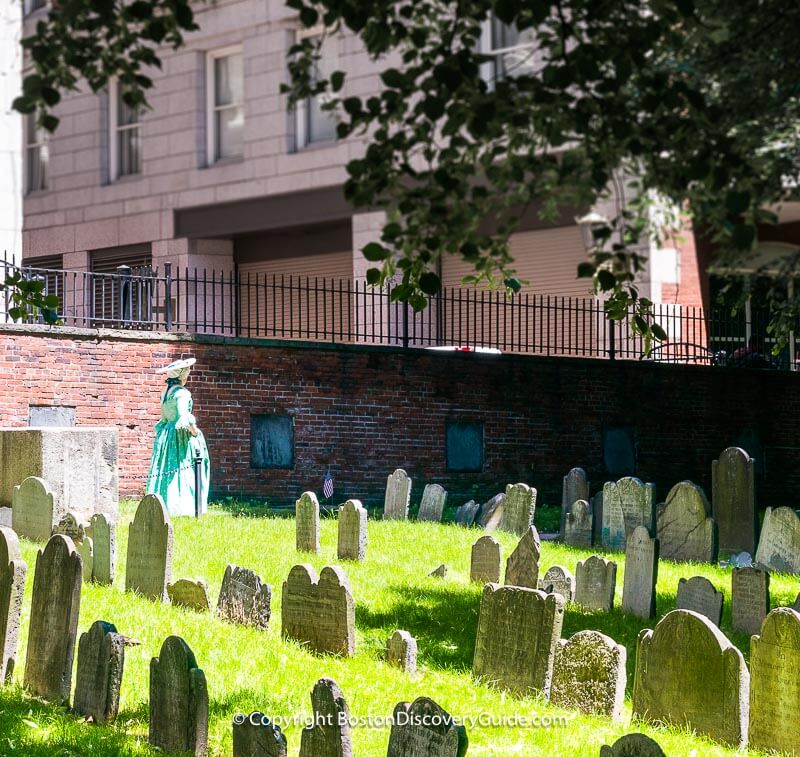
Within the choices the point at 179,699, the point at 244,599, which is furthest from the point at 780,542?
the point at 179,699

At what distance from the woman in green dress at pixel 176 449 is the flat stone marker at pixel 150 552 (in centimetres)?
572

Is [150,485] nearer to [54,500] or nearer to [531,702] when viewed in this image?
[54,500]

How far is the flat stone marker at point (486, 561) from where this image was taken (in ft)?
40.3

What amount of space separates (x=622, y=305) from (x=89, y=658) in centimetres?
330

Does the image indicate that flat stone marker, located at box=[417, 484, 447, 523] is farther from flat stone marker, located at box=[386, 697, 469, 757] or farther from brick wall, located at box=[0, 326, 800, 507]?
flat stone marker, located at box=[386, 697, 469, 757]

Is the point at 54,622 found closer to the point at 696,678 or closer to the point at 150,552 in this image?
the point at 150,552

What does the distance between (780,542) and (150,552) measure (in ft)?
20.9

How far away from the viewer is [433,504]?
58.2 ft

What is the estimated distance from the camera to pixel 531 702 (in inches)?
318

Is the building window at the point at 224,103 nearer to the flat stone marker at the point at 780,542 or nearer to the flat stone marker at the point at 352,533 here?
the flat stone marker at the point at 352,533

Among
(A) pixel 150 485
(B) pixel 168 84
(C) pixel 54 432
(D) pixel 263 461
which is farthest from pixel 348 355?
(B) pixel 168 84

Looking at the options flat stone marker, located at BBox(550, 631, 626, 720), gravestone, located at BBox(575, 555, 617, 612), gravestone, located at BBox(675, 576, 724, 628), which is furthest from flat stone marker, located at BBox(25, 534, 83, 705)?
gravestone, located at BBox(575, 555, 617, 612)

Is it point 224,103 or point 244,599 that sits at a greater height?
point 224,103

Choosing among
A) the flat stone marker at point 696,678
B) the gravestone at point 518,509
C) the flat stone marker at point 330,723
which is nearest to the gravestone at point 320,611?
the flat stone marker at point 696,678
